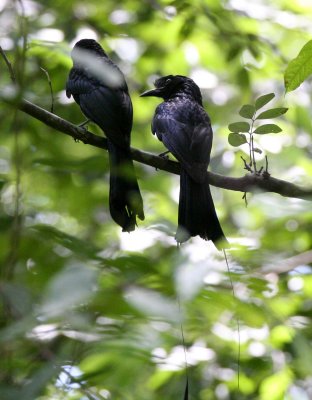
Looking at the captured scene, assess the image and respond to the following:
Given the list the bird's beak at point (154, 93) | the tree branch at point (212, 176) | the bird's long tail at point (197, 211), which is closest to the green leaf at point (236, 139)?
the tree branch at point (212, 176)

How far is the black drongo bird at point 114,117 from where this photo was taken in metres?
2.95

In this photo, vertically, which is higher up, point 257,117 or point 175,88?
point 257,117

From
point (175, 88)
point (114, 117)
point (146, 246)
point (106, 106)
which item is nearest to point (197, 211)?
point (114, 117)

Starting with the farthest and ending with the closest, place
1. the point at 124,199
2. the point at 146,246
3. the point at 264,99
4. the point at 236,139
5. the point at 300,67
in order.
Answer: the point at 146,246, the point at 124,199, the point at 236,139, the point at 264,99, the point at 300,67

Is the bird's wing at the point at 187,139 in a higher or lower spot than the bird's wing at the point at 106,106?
lower

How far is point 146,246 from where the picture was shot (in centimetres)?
425

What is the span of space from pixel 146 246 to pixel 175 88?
0.99 m

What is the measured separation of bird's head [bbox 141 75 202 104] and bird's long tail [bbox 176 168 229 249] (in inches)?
43.0

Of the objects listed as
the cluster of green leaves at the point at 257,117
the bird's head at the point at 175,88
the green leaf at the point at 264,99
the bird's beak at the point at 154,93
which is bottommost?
the bird's beak at the point at 154,93

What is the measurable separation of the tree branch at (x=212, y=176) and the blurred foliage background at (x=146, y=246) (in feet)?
0.41

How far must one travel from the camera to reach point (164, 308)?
1.38 metres

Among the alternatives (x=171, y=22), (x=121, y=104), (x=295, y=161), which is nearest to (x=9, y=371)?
(x=121, y=104)

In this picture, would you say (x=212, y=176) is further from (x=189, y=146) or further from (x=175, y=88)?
(x=175, y=88)

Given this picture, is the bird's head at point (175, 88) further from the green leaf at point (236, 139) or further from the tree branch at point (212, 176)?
the green leaf at point (236, 139)
